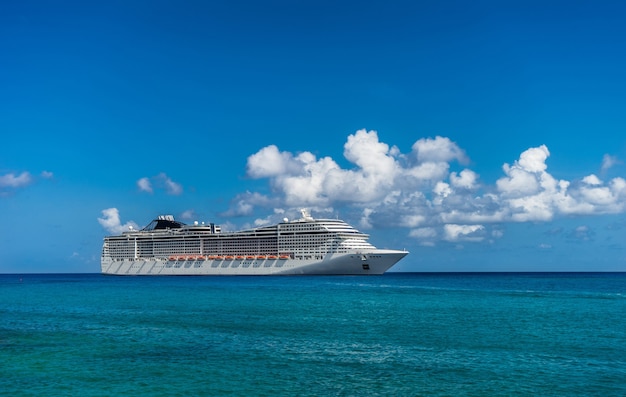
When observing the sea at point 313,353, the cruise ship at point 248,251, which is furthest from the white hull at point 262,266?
the sea at point 313,353

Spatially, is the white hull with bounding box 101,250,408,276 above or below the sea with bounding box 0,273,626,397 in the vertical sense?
above

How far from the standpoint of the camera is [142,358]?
26953mm

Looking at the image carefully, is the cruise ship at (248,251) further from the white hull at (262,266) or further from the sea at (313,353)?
the sea at (313,353)

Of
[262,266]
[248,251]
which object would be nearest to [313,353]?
[262,266]

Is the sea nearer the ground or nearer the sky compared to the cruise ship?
nearer the ground

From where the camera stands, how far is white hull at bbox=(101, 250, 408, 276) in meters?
114

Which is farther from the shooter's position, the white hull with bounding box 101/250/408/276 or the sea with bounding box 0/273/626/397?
the white hull with bounding box 101/250/408/276

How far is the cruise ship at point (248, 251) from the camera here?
116812 millimetres

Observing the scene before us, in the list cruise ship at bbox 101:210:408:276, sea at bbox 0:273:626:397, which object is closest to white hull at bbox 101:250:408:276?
cruise ship at bbox 101:210:408:276

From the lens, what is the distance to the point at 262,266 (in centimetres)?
12950

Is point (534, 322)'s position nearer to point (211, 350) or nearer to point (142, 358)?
point (211, 350)

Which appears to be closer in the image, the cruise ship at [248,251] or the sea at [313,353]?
the sea at [313,353]

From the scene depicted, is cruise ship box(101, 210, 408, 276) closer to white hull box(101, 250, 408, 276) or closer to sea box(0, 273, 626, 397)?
white hull box(101, 250, 408, 276)

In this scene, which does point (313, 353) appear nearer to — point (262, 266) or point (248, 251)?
point (262, 266)
